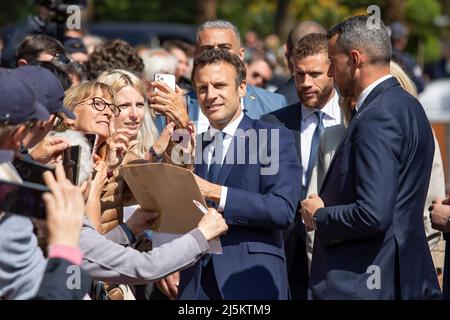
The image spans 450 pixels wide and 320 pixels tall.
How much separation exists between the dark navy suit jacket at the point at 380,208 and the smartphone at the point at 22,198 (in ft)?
5.21

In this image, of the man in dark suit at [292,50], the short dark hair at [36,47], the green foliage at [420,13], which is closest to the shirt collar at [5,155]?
the short dark hair at [36,47]

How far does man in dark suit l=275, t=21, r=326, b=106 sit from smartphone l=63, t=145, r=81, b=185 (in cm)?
303

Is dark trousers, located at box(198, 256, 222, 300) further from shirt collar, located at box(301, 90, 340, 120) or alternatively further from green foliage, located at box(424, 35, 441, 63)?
green foliage, located at box(424, 35, 441, 63)

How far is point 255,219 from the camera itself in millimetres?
5117

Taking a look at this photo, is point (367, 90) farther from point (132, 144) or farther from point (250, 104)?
point (250, 104)

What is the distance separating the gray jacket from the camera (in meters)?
4.58

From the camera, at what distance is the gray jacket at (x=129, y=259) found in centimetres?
458

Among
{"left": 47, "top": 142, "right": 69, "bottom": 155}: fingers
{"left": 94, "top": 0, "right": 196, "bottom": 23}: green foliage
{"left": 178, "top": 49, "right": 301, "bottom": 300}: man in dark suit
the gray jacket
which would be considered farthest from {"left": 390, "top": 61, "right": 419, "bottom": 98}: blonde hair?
{"left": 94, "top": 0, "right": 196, "bottom": 23}: green foliage

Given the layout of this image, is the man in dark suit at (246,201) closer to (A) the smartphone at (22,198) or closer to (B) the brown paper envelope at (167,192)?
(B) the brown paper envelope at (167,192)

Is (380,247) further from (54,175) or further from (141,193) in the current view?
(54,175)

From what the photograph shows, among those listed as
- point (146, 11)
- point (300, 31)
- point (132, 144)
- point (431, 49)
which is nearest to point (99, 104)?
point (132, 144)

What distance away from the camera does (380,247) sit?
188 inches

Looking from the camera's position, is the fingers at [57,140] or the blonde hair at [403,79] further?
the blonde hair at [403,79]

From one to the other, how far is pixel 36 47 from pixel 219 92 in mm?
2493
